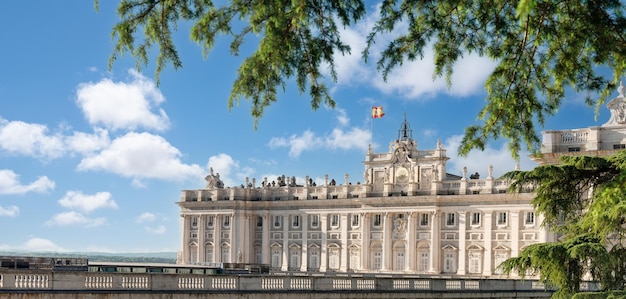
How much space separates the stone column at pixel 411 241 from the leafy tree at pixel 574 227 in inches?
1658

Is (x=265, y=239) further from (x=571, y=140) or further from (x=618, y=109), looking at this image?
(x=618, y=109)

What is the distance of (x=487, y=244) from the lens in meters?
65.3

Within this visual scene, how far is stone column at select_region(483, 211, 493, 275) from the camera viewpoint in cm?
6506

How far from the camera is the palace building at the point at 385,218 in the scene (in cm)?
6378

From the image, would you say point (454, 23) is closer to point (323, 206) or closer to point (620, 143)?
point (620, 143)

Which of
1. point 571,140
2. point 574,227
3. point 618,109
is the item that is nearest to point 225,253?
point 571,140

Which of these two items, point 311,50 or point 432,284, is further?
point 432,284

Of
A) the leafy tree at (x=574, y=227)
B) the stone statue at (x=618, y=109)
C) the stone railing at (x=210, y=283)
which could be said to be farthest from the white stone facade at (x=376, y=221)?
the leafy tree at (x=574, y=227)

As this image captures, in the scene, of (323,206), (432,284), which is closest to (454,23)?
(432,284)

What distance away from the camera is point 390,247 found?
70250 mm

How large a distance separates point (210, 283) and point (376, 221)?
Answer: 4695cm

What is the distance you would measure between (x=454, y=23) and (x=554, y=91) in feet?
6.92

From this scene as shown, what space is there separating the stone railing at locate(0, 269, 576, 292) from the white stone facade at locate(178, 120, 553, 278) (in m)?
29.4

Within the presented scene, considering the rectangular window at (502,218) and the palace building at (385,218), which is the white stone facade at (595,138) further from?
the rectangular window at (502,218)
